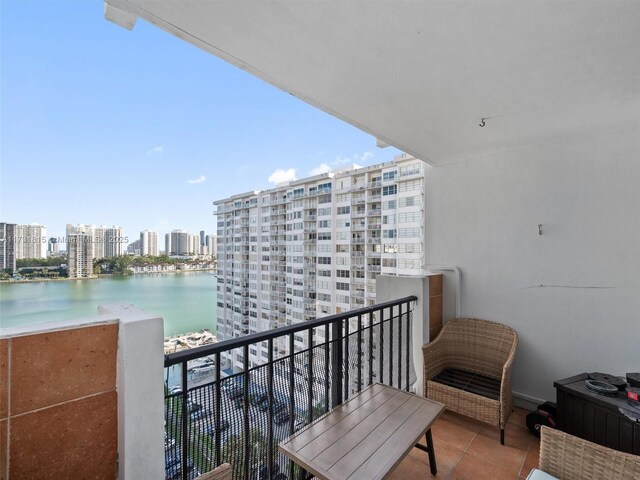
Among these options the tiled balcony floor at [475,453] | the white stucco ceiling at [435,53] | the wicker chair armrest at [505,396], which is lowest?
the tiled balcony floor at [475,453]

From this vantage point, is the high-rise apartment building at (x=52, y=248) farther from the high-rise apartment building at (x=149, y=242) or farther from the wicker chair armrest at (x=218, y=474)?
the high-rise apartment building at (x=149, y=242)

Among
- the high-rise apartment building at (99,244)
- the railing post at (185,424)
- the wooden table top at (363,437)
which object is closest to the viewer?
the railing post at (185,424)

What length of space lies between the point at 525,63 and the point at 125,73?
20066 mm

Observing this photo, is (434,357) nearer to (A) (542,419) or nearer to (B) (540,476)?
(A) (542,419)

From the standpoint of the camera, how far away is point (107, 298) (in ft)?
12.5

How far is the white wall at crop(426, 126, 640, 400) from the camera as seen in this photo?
242 centimetres

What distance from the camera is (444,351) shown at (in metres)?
3.00

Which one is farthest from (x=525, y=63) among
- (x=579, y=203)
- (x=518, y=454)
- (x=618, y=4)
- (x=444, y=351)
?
(x=518, y=454)

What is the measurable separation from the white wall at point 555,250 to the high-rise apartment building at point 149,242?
14.1 meters

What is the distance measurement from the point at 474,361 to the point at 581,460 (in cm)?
170

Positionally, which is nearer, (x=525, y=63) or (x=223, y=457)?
(x=223, y=457)

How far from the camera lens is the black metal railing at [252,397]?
1.19 m

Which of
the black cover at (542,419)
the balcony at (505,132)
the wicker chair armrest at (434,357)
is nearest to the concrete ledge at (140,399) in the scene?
the balcony at (505,132)

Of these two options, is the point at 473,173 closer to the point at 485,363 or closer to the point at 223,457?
the point at 485,363
